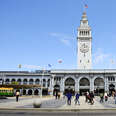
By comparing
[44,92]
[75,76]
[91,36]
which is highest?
[91,36]

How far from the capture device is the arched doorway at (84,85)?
373ft

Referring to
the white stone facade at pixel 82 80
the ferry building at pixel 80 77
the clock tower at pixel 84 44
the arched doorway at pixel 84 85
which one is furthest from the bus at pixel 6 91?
the clock tower at pixel 84 44

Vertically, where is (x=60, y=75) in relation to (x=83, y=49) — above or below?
below

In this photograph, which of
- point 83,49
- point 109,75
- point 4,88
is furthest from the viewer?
point 83,49

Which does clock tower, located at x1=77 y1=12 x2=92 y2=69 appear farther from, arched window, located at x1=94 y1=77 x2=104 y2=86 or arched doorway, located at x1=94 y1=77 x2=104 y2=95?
arched doorway, located at x1=94 y1=77 x2=104 y2=95

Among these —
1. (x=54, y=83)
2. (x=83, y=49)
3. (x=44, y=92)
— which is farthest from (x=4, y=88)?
(x=83, y=49)

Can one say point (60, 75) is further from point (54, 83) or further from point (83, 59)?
point (83, 59)

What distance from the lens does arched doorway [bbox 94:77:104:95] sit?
11253 centimetres

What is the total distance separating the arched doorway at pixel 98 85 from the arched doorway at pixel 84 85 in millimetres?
4173

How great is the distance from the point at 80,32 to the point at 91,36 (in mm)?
6764

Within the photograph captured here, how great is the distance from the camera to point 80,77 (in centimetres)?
11525

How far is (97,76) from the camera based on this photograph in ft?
376

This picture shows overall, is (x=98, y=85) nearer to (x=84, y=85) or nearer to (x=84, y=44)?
(x=84, y=85)

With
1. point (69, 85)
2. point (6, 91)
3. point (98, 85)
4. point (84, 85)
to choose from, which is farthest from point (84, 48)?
point (6, 91)
